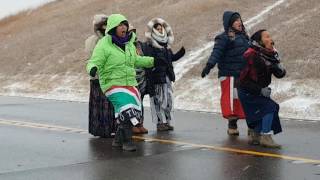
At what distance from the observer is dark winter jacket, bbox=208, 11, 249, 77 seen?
1030 centimetres

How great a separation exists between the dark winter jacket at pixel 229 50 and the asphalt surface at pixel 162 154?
1017 mm

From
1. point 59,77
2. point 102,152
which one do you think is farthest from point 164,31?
point 59,77

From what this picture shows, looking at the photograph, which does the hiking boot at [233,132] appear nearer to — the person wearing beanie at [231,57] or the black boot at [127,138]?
the person wearing beanie at [231,57]

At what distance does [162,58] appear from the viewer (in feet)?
35.8

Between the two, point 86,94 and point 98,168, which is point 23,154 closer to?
point 98,168

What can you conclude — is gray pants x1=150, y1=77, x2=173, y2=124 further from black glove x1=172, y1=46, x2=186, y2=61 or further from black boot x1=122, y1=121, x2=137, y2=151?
black boot x1=122, y1=121, x2=137, y2=151

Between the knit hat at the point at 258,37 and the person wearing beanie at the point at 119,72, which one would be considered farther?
the knit hat at the point at 258,37

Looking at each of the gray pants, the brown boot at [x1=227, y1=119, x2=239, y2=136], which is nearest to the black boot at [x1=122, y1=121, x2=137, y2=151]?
the brown boot at [x1=227, y1=119, x2=239, y2=136]

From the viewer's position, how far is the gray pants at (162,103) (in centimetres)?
1136

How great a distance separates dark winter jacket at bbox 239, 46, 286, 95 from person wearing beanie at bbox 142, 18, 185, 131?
62.2 inches

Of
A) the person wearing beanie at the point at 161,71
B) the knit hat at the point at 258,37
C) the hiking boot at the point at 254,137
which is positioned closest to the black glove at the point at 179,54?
the person wearing beanie at the point at 161,71

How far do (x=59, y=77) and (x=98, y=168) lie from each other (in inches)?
612

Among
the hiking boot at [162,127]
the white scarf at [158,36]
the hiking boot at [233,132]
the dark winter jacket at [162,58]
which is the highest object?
the white scarf at [158,36]

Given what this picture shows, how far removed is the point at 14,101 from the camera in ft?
61.5
